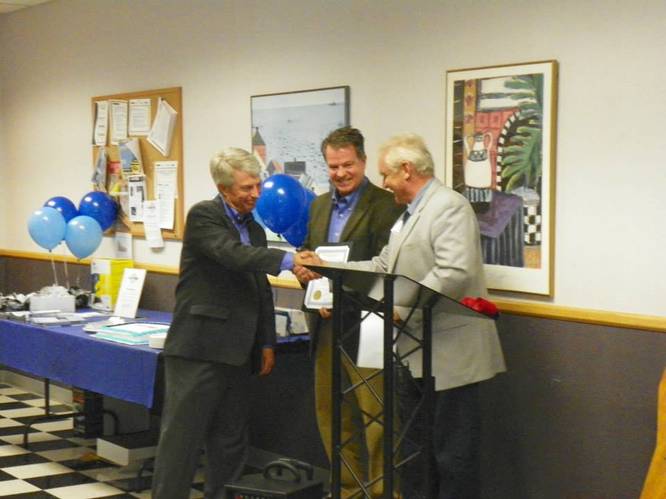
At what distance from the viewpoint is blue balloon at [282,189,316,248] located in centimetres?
461

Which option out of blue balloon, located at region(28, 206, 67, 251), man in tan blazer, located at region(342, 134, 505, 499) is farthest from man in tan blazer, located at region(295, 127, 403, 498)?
blue balloon, located at region(28, 206, 67, 251)

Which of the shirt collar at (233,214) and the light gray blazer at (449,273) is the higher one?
the shirt collar at (233,214)

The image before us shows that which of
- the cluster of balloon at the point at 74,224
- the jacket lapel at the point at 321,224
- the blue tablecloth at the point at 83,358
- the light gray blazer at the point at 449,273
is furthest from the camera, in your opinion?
the cluster of balloon at the point at 74,224

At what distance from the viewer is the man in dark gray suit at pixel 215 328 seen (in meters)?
3.97

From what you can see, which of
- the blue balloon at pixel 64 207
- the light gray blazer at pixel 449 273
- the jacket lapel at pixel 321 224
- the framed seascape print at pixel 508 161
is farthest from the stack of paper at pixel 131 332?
the framed seascape print at pixel 508 161

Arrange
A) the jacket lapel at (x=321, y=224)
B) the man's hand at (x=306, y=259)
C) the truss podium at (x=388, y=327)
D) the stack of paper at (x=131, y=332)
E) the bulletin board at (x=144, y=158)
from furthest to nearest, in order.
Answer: the bulletin board at (x=144, y=158) < the stack of paper at (x=131, y=332) < the jacket lapel at (x=321, y=224) < the man's hand at (x=306, y=259) < the truss podium at (x=388, y=327)

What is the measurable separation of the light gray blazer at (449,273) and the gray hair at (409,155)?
7 cm

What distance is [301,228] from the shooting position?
15.2 feet

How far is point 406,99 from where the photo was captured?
4539 millimetres

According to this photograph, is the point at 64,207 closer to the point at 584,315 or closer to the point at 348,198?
the point at 348,198

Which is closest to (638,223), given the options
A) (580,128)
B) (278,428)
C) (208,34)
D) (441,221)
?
(580,128)

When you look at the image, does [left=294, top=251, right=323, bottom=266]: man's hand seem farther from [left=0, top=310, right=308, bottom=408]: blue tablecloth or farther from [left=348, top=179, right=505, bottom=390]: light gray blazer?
[left=0, top=310, right=308, bottom=408]: blue tablecloth

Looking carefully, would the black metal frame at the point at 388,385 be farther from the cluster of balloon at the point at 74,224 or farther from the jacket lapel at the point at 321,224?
the cluster of balloon at the point at 74,224

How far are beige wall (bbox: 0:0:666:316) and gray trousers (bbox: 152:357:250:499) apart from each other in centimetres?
131
